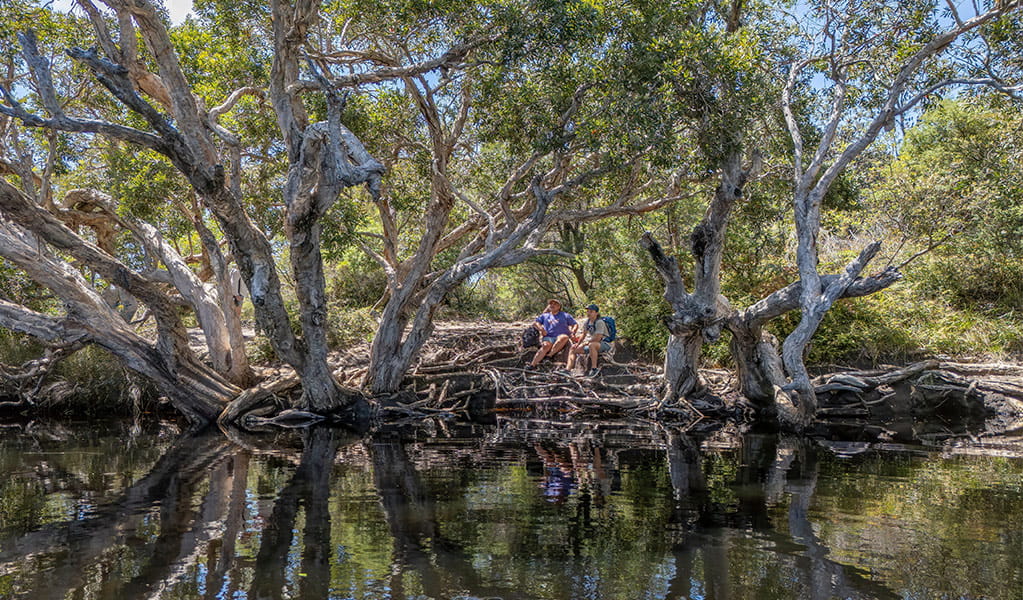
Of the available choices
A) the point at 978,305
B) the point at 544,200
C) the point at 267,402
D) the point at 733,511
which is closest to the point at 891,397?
the point at 978,305

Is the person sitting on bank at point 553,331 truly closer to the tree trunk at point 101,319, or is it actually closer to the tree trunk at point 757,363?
the tree trunk at point 757,363

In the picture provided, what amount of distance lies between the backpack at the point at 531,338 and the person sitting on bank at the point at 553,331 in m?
0.28

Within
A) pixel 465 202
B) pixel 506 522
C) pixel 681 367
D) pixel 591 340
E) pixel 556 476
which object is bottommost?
pixel 506 522

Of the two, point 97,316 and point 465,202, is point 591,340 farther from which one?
point 97,316

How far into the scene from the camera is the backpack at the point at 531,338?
580 inches

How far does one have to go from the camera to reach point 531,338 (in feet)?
48.5

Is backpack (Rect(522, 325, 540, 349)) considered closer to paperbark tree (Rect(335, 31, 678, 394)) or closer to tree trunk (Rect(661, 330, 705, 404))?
paperbark tree (Rect(335, 31, 678, 394))

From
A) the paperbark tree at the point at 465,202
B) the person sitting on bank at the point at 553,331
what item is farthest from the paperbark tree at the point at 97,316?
the person sitting on bank at the point at 553,331

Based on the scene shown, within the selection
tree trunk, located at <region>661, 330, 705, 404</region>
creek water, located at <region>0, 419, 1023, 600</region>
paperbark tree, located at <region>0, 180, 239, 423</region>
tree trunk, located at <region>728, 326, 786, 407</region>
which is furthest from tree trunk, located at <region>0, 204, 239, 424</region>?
tree trunk, located at <region>728, 326, 786, 407</region>

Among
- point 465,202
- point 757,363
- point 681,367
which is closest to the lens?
point 465,202

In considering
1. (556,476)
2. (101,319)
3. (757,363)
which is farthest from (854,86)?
(101,319)

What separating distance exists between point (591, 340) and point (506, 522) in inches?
344

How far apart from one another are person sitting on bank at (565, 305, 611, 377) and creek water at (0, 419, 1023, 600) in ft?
15.1

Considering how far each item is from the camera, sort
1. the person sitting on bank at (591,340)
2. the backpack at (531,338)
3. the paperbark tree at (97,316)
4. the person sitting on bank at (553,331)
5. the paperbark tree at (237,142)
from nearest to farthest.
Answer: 1. the paperbark tree at (237,142)
2. the paperbark tree at (97,316)
3. the person sitting on bank at (591,340)
4. the person sitting on bank at (553,331)
5. the backpack at (531,338)
